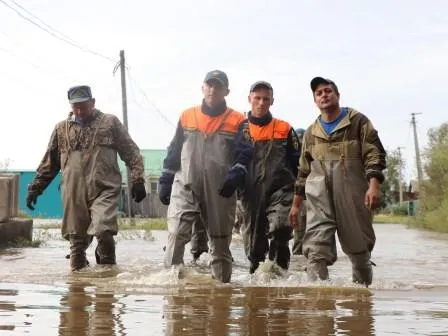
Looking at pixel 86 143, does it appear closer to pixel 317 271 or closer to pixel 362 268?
pixel 317 271

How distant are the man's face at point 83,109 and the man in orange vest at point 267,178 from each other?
145cm

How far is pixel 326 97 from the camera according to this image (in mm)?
6676

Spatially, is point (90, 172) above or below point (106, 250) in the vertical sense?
above

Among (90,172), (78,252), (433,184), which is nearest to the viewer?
(90,172)

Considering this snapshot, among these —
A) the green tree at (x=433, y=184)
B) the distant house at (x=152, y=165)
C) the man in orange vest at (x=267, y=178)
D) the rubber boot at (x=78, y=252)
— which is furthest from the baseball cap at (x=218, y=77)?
the distant house at (x=152, y=165)

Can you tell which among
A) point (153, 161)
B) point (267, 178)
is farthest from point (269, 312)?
point (153, 161)

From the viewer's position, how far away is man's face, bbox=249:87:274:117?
25.8ft

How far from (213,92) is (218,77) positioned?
0.46 feet

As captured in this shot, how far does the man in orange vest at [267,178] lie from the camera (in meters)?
7.72

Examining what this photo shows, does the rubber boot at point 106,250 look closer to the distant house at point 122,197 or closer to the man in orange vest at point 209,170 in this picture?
the man in orange vest at point 209,170

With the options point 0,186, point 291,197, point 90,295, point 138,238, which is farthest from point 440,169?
point 90,295

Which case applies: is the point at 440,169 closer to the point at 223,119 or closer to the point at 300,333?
the point at 223,119

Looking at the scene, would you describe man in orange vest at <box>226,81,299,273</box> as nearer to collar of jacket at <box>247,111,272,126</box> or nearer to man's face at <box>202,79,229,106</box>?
collar of jacket at <box>247,111,272,126</box>

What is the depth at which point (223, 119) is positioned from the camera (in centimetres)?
716
